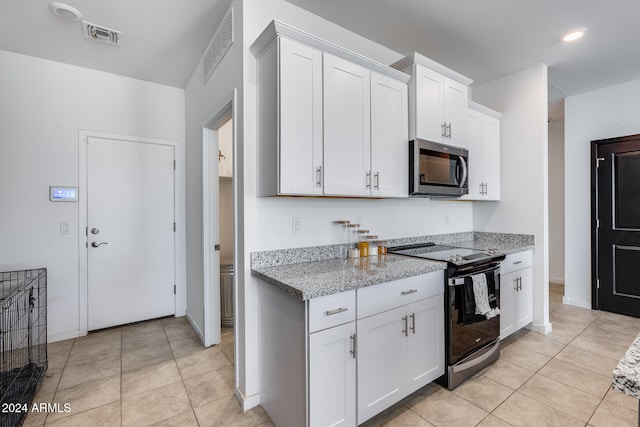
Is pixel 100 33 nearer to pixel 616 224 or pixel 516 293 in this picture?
pixel 516 293

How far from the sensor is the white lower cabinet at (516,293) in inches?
106

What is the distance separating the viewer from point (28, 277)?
2768 millimetres

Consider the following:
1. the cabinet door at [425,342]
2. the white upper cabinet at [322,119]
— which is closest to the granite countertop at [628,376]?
the cabinet door at [425,342]

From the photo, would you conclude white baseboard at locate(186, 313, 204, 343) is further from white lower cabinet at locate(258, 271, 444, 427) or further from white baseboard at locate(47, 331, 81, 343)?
white lower cabinet at locate(258, 271, 444, 427)

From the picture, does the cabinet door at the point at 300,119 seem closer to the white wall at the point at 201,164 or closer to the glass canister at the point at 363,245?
the white wall at the point at 201,164

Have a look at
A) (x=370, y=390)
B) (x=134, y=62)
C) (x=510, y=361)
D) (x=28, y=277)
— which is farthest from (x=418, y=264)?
(x=28, y=277)

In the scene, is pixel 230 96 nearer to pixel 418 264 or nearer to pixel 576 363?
pixel 418 264

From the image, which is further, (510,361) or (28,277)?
(28,277)

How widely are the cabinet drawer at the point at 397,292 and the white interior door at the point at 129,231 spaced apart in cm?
278

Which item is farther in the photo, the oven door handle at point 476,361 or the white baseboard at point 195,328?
the white baseboard at point 195,328

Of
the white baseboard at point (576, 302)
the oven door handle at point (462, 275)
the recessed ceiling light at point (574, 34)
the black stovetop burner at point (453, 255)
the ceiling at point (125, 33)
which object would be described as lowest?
the white baseboard at point (576, 302)

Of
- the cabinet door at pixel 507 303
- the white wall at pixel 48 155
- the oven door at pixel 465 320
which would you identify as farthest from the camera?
the white wall at pixel 48 155

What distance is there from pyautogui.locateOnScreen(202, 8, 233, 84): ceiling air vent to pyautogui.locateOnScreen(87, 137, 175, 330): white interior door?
1276 millimetres

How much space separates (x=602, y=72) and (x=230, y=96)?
394cm
